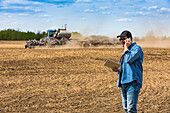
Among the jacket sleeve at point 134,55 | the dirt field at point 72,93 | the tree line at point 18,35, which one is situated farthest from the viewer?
the tree line at point 18,35

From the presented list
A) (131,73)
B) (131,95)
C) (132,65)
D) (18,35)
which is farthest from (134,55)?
(18,35)

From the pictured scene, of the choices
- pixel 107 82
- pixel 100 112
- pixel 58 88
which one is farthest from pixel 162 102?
pixel 58 88

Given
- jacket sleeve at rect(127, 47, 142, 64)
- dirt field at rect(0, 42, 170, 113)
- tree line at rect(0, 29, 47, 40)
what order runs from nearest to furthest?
jacket sleeve at rect(127, 47, 142, 64)
dirt field at rect(0, 42, 170, 113)
tree line at rect(0, 29, 47, 40)

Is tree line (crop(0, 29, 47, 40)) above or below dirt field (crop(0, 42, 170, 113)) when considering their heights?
above

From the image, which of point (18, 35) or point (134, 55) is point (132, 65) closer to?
point (134, 55)

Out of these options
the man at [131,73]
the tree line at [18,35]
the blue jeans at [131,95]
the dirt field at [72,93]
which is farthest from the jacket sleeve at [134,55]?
the tree line at [18,35]

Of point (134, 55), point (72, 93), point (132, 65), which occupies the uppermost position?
point (134, 55)

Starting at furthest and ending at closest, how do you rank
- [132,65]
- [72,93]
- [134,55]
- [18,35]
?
1. [18,35]
2. [72,93]
3. [132,65]
4. [134,55]

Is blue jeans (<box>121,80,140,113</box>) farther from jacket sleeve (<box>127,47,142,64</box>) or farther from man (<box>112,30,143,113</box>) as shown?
jacket sleeve (<box>127,47,142,64</box>)

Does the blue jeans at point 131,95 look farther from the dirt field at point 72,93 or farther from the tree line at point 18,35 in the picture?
the tree line at point 18,35

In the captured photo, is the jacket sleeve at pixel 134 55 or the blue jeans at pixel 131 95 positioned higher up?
the jacket sleeve at pixel 134 55

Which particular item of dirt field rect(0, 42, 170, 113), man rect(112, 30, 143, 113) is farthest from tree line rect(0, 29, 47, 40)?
man rect(112, 30, 143, 113)

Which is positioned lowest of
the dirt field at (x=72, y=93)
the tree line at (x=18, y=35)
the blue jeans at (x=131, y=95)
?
the dirt field at (x=72, y=93)

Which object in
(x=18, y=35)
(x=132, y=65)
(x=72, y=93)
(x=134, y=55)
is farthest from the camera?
(x=18, y=35)
